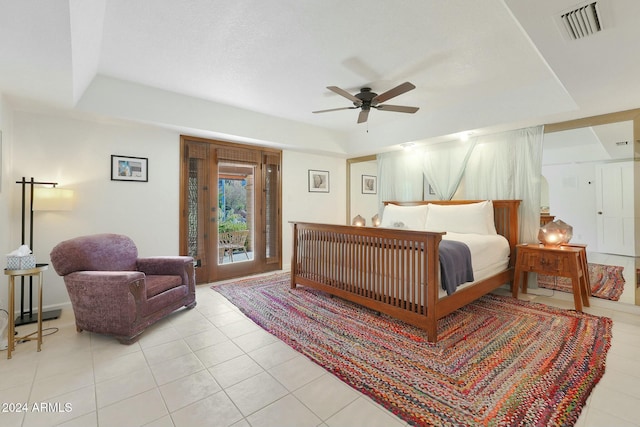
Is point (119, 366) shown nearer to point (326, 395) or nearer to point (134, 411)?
point (134, 411)

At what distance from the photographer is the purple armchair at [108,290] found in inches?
92.7

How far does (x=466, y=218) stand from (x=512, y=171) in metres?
0.91

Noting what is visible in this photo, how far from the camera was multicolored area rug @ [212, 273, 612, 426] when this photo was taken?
1594 millimetres

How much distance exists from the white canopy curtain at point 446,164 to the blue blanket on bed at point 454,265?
1.87m

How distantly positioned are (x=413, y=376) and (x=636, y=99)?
139 inches

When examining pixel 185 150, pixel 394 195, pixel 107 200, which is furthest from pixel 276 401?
pixel 394 195

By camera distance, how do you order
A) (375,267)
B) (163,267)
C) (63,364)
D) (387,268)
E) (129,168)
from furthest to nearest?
(129,168), (163,267), (375,267), (387,268), (63,364)

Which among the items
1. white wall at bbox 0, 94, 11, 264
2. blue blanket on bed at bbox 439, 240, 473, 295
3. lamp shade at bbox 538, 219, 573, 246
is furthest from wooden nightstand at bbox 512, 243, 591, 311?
white wall at bbox 0, 94, 11, 264

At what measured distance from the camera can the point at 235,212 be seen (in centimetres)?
466

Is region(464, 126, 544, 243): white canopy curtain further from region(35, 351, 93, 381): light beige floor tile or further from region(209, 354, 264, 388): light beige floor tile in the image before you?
region(35, 351, 93, 381): light beige floor tile

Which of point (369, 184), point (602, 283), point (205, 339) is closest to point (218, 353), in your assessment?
point (205, 339)

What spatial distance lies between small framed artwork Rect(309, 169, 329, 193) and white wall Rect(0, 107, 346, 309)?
2445 mm

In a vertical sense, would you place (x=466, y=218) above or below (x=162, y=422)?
above

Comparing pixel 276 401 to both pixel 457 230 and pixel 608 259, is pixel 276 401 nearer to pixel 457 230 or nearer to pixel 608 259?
pixel 457 230
